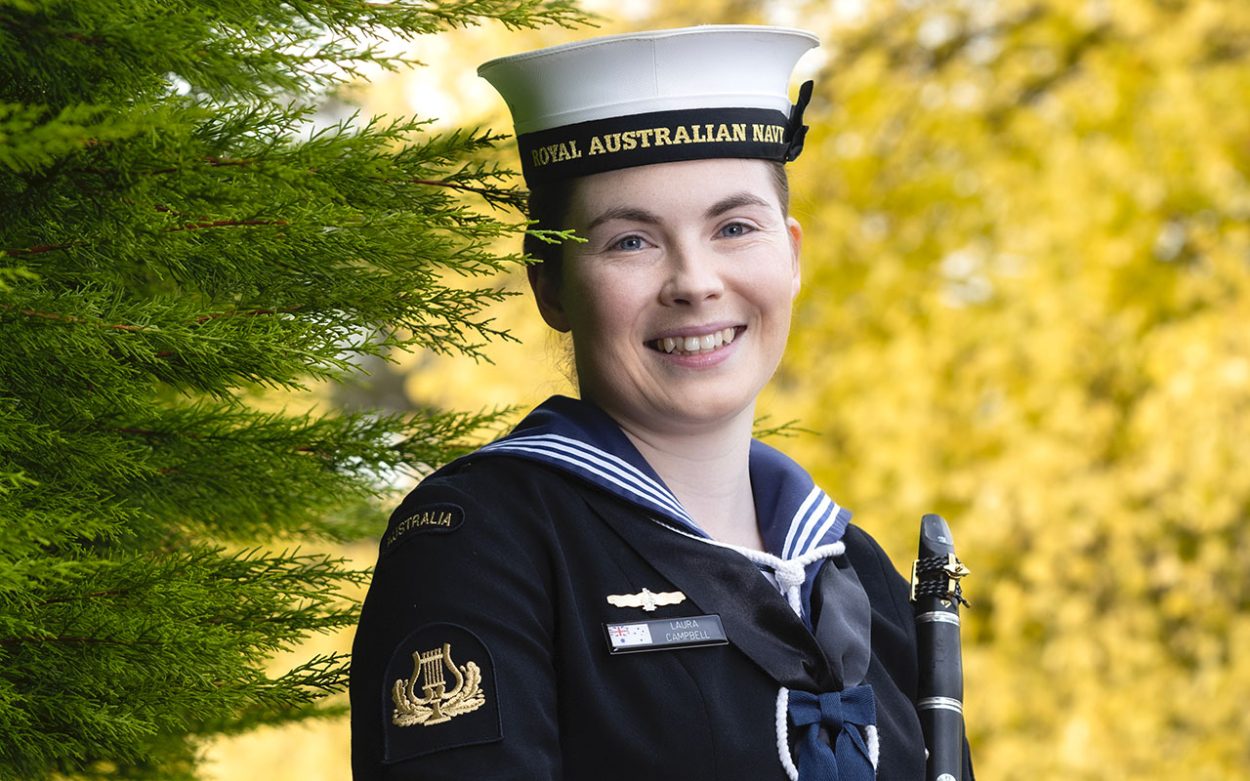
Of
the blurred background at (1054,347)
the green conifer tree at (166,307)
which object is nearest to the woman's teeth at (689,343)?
the green conifer tree at (166,307)

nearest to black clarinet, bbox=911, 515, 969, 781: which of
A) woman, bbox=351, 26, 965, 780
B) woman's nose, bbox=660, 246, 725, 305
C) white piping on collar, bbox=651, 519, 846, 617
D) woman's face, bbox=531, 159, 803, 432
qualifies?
woman, bbox=351, 26, 965, 780

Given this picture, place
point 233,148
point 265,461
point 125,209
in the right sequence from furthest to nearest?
point 265,461
point 233,148
point 125,209

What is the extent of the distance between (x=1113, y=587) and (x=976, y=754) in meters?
0.79

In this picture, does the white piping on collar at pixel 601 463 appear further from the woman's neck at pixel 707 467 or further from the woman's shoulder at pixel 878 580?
the woman's shoulder at pixel 878 580

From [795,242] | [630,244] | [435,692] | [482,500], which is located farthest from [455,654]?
[795,242]

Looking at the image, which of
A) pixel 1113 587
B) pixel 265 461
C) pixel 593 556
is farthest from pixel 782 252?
pixel 1113 587

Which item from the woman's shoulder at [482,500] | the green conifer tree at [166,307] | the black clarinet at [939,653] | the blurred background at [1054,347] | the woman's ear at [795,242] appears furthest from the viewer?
the blurred background at [1054,347]

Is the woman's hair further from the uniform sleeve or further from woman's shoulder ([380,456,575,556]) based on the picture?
the uniform sleeve

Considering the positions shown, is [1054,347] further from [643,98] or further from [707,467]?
[643,98]

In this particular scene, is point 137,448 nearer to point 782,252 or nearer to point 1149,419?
point 782,252

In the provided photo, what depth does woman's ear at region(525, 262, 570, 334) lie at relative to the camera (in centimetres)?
202

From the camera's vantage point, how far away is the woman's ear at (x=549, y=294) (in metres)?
2.02

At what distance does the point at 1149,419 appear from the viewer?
17.6 feet

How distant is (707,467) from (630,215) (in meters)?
0.33
